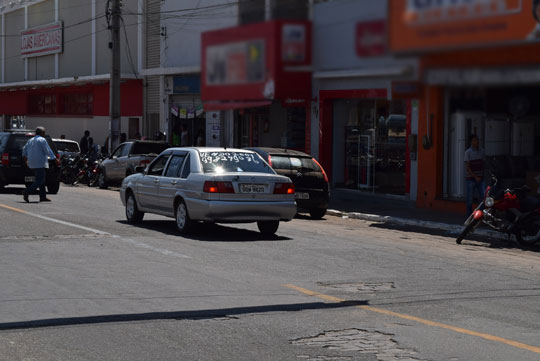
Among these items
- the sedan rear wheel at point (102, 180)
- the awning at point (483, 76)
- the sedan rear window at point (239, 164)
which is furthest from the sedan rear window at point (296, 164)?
the awning at point (483, 76)

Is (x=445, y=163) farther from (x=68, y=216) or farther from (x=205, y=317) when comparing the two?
(x=205, y=317)

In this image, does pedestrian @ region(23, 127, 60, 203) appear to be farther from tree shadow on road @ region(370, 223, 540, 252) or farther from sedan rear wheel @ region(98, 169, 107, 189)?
tree shadow on road @ region(370, 223, 540, 252)

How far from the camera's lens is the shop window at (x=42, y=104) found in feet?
166

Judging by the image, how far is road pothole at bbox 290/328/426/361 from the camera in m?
7.70

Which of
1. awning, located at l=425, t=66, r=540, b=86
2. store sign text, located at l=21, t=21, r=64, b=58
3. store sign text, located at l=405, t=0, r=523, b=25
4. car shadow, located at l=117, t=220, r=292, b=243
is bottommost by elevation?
car shadow, located at l=117, t=220, r=292, b=243

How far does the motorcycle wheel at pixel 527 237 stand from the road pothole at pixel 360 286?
5082mm

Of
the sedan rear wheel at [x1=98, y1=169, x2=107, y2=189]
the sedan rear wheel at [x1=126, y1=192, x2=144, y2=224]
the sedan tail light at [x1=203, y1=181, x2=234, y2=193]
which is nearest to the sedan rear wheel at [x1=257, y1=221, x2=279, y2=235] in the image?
the sedan tail light at [x1=203, y1=181, x2=234, y2=193]

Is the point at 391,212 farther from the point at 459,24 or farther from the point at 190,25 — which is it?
the point at 459,24

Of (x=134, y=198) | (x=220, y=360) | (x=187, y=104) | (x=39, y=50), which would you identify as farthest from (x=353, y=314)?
(x=134, y=198)

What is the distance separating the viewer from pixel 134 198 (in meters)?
18.1

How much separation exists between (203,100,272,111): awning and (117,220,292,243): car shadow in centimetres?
1319

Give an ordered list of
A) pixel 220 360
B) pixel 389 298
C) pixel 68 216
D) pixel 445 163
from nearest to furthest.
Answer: pixel 220 360, pixel 389 298, pixel 68 216, pixel 445 163

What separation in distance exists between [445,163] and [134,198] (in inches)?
335

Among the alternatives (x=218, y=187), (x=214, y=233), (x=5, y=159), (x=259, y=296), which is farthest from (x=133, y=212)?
(x=5, y=159)
